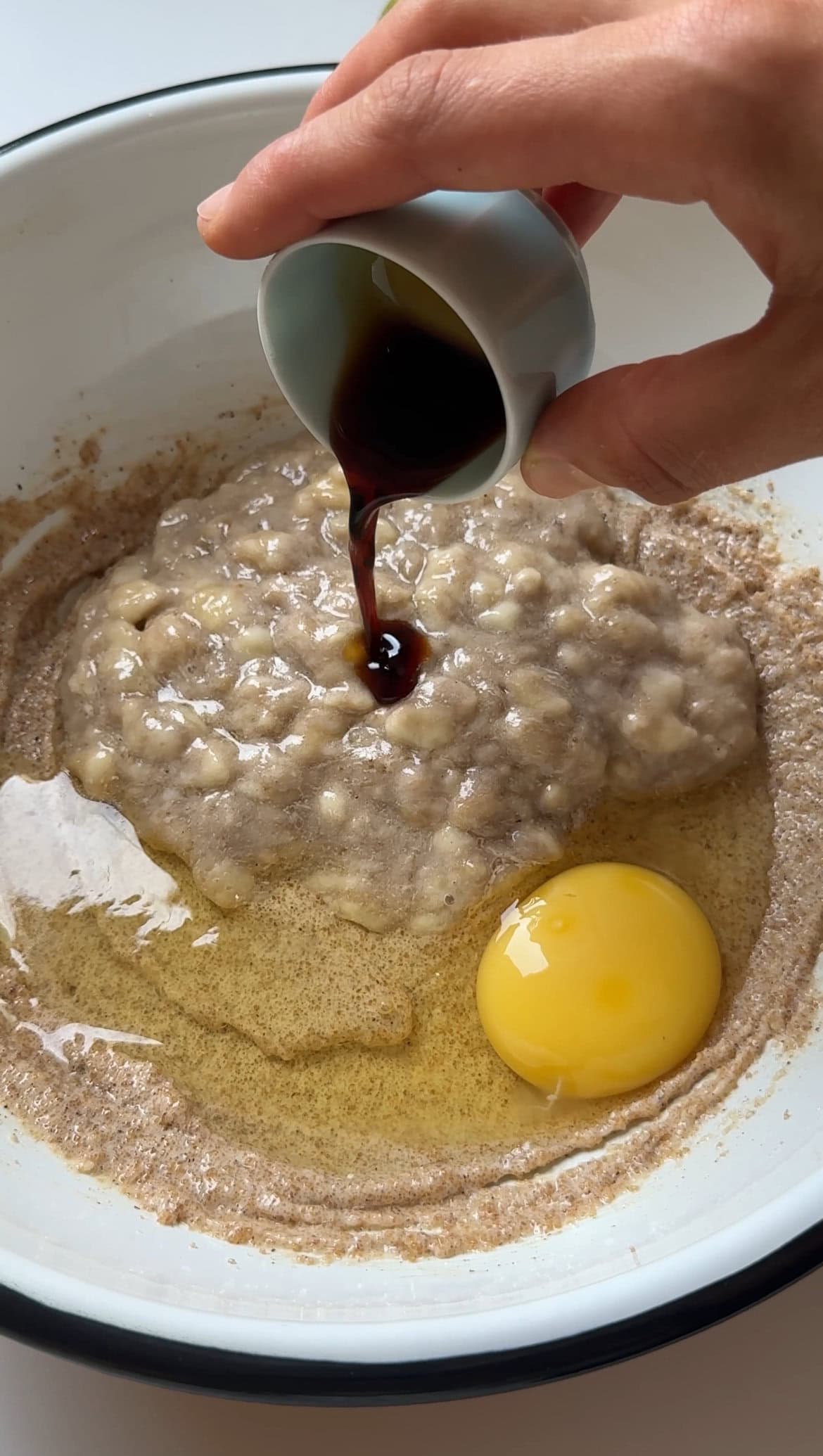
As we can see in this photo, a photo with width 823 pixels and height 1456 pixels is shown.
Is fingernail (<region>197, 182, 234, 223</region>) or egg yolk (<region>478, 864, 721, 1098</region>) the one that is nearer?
fingernail (<region>197, 182, 234, 223</region>)

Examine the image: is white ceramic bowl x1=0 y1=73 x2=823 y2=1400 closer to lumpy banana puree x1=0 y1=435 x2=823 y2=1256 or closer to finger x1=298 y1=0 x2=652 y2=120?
lumpy banana puree x1=0 y1=435 x2=823 y2=1256

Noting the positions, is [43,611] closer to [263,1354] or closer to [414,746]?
[414,746]

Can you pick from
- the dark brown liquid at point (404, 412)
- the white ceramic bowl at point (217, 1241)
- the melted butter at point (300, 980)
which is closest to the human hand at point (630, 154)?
the dark brown liquid at point (404, 412)

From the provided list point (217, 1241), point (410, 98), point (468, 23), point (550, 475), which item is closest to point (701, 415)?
point (550, 475)

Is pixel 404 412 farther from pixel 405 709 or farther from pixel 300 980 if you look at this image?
pixel 300 980

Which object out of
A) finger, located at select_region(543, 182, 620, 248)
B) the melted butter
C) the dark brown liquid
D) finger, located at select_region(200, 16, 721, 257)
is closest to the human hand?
finger, located at select_region(200, 16, 721, 257)

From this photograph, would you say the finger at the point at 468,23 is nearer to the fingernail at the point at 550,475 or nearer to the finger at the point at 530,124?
the finger at the point at 530,124

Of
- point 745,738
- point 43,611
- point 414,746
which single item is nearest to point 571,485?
point 414,746
